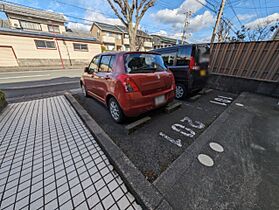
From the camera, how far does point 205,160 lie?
191cm

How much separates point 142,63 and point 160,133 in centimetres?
164

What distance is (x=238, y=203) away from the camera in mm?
1331

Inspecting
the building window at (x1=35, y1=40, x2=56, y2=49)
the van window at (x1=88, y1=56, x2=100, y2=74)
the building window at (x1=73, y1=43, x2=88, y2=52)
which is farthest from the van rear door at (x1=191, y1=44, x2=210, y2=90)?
the building window at (x1=73, y1=43, x2=88, y2=52)

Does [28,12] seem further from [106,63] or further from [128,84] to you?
[128,84]

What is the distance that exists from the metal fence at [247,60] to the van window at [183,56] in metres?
3.12

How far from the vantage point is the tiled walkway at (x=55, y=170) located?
4.59 feet

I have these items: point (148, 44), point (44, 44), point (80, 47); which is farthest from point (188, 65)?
point (148, 44)

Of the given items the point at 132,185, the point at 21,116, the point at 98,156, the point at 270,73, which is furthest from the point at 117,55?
the point at 270,73

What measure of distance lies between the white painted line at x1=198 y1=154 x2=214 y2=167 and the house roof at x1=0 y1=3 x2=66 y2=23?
2931cm

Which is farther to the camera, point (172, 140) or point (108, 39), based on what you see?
point (108, 39)

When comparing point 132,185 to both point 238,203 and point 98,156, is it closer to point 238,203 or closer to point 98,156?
point 98,156

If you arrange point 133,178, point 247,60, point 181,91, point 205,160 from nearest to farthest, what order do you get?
point 133,178 < point 205,160 < point 181,91 < point 247,60

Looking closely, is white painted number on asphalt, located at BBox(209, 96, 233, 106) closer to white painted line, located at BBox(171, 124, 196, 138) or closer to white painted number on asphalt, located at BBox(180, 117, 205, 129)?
white painted number on asphalt, located at BBox(180, 117, 205, 129)

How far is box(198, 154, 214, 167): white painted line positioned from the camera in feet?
6.03
